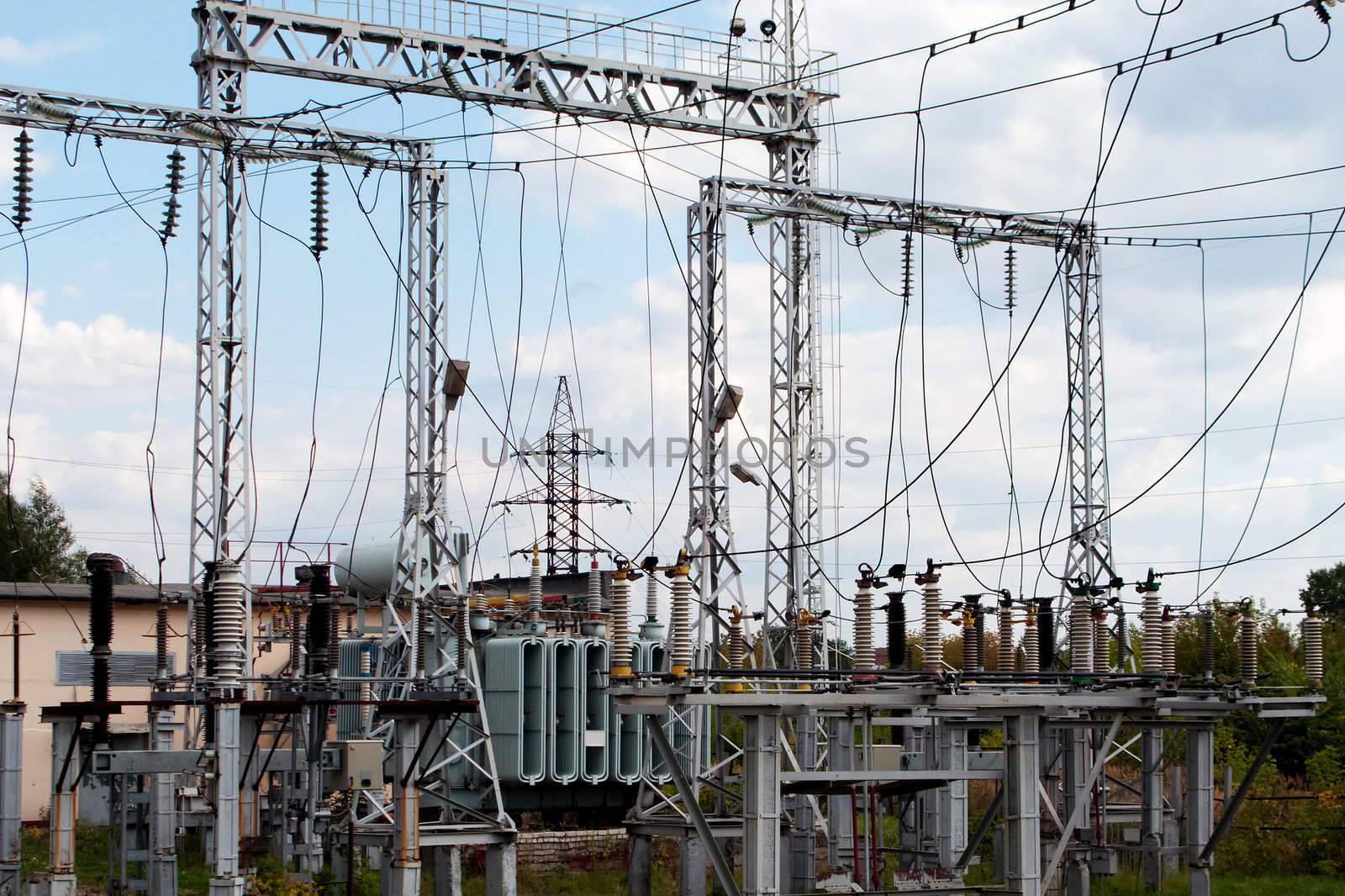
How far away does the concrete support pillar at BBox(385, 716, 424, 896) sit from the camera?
16.6m

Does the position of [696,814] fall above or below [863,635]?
below

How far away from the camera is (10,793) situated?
1738cm

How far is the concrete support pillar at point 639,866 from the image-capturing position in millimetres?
22000

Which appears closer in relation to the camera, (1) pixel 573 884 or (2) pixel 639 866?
(2) pixel 639 866

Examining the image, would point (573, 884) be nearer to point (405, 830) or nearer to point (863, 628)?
point (405, 830)

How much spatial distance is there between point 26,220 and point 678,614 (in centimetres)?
1015

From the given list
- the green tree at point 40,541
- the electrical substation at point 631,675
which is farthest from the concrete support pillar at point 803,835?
the green tree at point 40,541

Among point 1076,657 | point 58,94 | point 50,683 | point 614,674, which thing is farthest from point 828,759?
point 50,683

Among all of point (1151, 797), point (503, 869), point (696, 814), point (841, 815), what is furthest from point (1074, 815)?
point (503, 869)

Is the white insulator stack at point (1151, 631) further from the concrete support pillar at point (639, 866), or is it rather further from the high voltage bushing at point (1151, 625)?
the concrete support pillar at point (639, 866)

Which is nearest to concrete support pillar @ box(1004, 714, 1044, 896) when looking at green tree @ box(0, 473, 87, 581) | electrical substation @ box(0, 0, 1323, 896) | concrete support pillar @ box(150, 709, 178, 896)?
electrical substation @ box(0, 0, 1323, 896)

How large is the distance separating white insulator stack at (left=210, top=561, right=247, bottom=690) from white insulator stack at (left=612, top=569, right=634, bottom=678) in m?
3.22

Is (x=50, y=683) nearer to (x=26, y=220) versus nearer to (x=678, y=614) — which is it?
(x=26, y=220)

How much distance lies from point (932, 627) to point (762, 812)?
2585 millimetres
